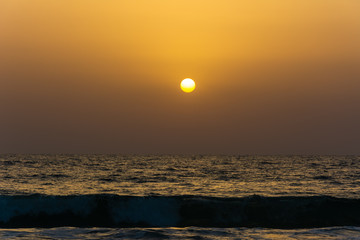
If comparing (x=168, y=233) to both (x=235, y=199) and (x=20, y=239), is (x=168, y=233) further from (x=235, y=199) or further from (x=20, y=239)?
(x=235, y=199)

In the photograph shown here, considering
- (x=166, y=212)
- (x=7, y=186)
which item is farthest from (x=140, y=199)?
(x=7, y=186)

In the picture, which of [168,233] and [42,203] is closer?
[168,233]

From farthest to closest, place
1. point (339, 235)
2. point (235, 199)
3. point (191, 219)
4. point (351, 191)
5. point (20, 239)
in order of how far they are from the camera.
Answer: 1. point (351, 191)
2. point (235, 199)
3. point (191, 219)
4. point (339, 235)
5. point (20, 239)

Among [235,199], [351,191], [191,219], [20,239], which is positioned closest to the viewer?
[20,239]

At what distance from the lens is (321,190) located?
32.8 meters

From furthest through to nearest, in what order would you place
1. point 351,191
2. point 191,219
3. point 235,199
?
point 351,191, point 235,199, point 191,219

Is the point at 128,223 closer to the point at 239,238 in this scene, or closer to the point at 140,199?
the point at 140,199

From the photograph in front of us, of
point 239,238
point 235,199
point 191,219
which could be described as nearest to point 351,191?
point 235,199

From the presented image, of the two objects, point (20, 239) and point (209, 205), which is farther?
point (209, 205)

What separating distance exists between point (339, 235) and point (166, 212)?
971 centimetres

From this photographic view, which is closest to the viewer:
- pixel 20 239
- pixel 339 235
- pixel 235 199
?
pixel 20 239

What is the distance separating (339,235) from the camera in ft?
55.2

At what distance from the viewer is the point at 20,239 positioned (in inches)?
612

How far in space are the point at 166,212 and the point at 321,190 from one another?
1354 cm
